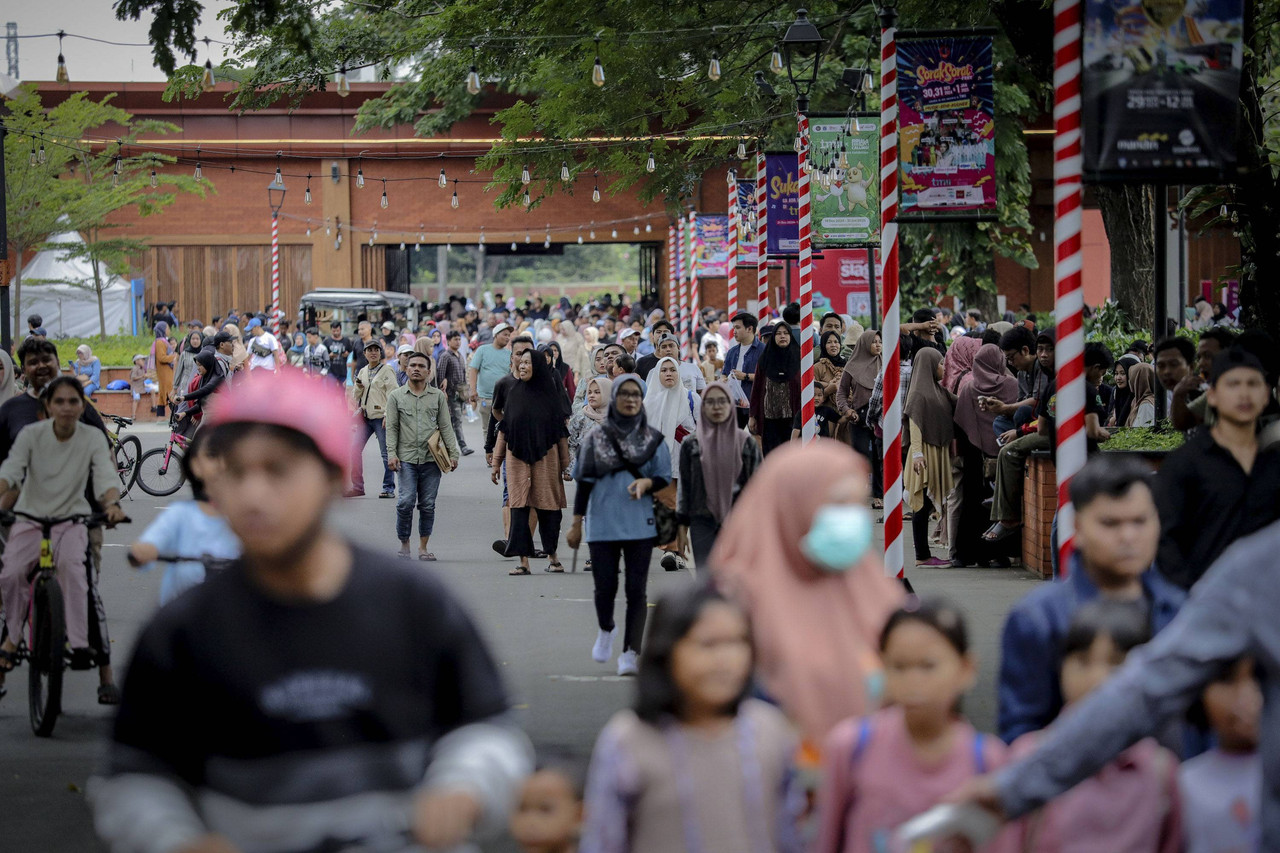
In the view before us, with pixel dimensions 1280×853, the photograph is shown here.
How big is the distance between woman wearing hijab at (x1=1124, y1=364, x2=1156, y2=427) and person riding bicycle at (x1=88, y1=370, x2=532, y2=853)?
11126 millimetres

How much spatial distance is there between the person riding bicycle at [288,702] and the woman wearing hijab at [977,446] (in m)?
11.3

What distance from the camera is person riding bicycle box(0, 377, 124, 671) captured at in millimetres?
8594

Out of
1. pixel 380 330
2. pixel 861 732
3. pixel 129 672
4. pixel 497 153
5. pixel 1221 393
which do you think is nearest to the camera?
pixel 129 672

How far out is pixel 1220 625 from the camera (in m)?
2.86

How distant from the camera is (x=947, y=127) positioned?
11.0m

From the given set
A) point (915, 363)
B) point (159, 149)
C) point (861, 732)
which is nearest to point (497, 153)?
point (915, 363)

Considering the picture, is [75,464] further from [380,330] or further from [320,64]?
[380,330]

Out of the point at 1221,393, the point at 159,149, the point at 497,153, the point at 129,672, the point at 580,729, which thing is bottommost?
the point at 580,729

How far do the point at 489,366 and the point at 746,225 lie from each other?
6.21m

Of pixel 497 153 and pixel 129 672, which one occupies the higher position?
pixel 497 153

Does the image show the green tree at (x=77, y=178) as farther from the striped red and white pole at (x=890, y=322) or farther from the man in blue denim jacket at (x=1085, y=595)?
the man in blue denim jacket at (x=1085, y=595)

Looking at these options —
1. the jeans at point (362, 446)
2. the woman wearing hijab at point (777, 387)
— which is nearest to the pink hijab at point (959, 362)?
the woman wearing hijab at point (777, 387)

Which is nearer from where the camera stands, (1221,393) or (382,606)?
(382,606)

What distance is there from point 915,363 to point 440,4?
23.1 ft
